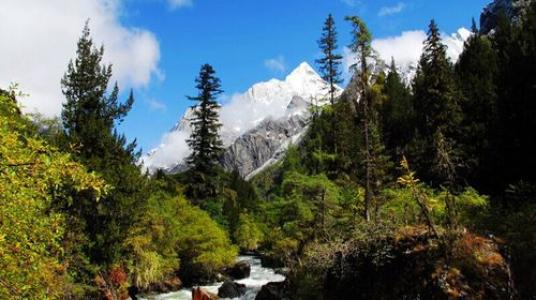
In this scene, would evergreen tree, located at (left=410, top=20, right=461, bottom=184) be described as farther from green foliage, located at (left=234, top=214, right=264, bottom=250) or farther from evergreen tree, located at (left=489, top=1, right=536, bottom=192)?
green foliage, located at (left=234, top=214, right=264, bottom=250)

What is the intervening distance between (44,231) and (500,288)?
27.3 ft

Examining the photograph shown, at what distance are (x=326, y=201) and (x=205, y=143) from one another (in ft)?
76.7

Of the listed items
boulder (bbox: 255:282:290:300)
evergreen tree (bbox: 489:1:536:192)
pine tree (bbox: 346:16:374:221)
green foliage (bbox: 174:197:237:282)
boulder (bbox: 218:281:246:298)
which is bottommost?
boulder (bbox: 218:281:246:298)

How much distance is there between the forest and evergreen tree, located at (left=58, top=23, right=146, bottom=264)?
0.06m

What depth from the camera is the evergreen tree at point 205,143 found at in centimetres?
4578

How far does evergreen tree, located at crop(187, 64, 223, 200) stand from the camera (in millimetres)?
45781

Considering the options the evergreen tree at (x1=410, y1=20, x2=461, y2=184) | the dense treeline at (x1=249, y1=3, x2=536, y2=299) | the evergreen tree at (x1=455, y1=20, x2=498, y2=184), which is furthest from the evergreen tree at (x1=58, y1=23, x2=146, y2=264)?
the evergreen tree at (x1=410, y1=20, x2=461, y2=184)

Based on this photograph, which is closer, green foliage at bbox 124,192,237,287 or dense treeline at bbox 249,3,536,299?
dense treeline at bbox 249,3,536,299

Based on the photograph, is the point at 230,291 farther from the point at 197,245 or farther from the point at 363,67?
the point at 363,67

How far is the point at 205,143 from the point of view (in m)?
46.4

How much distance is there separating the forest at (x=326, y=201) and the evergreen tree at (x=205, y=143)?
18 centimetres

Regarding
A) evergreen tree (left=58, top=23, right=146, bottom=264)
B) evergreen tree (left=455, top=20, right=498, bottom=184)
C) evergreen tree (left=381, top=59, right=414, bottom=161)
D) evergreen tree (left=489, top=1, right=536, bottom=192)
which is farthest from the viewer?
evergreen tree (left=381, top=59, right=414, bottom=161)

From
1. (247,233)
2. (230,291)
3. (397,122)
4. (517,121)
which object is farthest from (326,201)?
(247,233)

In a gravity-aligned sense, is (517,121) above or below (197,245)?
above
